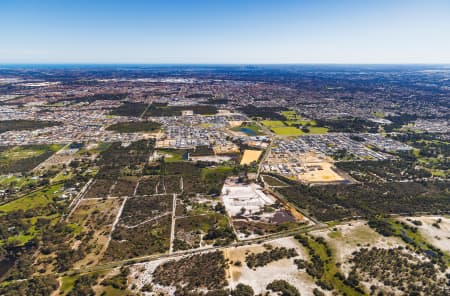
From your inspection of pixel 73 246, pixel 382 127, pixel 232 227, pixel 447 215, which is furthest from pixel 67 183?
pixel 382 127

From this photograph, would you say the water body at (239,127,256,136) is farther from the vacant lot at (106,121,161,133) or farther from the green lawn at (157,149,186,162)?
the vacant lot at (106,121,161,133)

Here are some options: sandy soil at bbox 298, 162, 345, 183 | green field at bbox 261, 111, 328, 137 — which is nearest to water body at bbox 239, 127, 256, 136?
green field at bbox 261, 111, 328, 137

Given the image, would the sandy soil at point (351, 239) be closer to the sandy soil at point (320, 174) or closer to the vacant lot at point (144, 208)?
the sandy soil at point (320, 174)

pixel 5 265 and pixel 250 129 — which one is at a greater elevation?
pixel 250 129

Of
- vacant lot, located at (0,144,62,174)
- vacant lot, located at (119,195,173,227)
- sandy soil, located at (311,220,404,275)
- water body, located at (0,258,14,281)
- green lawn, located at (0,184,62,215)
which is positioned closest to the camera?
water body, located at (0,258,14,281)

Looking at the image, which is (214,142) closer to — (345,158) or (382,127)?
(345,158)

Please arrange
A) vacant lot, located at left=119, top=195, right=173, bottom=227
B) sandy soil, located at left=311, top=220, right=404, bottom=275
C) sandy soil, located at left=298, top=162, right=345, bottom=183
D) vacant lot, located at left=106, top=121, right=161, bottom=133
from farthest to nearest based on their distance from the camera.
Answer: vacant lot, located at left=106, top=121, right=161, bottom=133, sandy soil, located at left=298, top=162, right=345, bottom=183, vacant lot, located at left=119, top=195, right=173, bottom=227, sandy soil, located at left=311, top=220, right=404, bottom=275

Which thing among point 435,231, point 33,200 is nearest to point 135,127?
point 33,200

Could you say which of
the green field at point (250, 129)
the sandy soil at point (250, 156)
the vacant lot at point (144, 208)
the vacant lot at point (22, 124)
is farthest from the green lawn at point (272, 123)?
the vacant lot at point (22, 124)

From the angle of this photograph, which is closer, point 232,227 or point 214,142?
point 232,227

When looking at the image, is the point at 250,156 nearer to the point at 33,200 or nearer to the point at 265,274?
the point at 265,274

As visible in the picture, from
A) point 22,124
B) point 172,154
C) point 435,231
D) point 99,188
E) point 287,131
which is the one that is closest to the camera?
point 435,231
